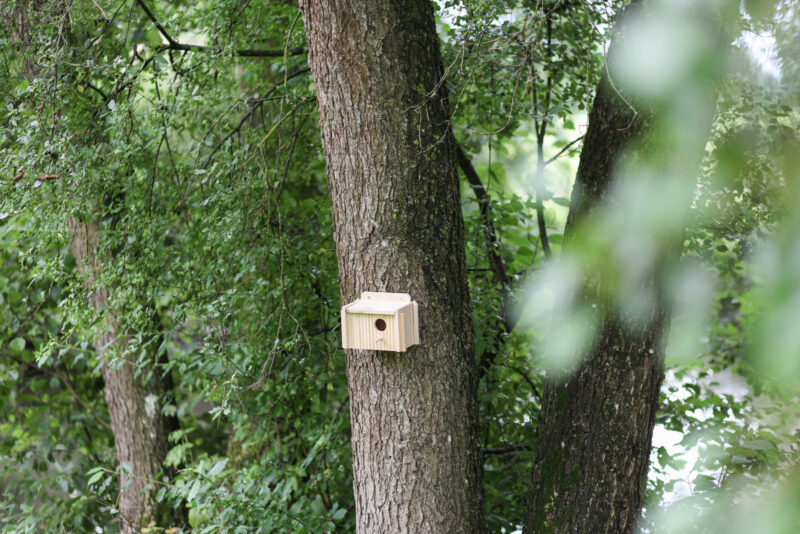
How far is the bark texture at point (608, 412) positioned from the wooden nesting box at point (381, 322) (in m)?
0.54

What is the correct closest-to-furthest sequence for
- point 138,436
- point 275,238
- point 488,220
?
point 275,238
point 488,220
point 138,436

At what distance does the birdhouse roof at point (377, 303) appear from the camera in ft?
5.90

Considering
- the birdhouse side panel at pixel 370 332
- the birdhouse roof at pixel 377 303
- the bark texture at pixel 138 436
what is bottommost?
the bark texture at pixel 138 436

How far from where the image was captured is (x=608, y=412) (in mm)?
1952

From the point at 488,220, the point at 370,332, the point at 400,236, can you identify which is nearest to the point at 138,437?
the point at 488,220

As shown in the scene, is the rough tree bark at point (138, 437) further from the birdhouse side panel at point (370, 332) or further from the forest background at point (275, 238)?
the birdhouse side panel at point (370, 332)

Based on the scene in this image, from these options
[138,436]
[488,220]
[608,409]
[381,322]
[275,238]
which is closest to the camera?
[381,322]

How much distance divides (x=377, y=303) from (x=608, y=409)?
0.76m

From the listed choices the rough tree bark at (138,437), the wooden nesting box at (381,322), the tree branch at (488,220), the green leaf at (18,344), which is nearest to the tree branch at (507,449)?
the tree branch at (488,220)

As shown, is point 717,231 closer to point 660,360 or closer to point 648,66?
point 660,360

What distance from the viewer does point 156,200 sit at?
9.27 ft

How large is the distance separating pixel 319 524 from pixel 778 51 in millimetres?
2231

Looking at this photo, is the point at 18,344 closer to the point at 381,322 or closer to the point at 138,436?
the point at 138,436

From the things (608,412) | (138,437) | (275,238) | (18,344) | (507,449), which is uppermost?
(275,238)
